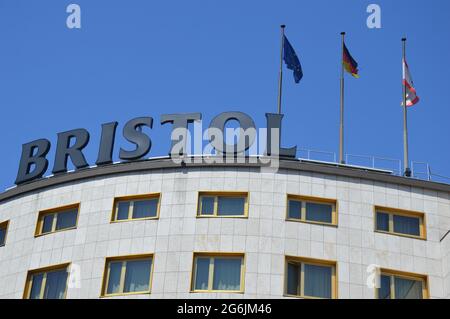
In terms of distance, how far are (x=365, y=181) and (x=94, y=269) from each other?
15343 mm

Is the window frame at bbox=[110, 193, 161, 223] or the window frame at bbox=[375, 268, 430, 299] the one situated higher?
the window frame at bbox=[110, 193, 161, 223]

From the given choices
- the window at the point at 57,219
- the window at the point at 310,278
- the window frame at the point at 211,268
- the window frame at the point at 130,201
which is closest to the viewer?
the window frame at the point at 211,268

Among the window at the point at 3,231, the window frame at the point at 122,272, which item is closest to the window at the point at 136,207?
the window frame at the point at 122,272

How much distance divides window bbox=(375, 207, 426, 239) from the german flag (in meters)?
13.1

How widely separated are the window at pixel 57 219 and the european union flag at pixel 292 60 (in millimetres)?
17104

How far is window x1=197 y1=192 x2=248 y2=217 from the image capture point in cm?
4500

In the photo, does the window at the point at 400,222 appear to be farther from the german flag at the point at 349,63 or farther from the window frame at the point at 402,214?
the german flag at the point at 349,63

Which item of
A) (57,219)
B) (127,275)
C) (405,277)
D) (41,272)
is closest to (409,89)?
(405,277)

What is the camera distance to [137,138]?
160 feet

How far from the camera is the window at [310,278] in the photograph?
42906 millimetres

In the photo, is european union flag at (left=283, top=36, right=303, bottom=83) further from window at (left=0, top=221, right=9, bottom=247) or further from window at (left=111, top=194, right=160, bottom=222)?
window at (left=0, top=221, right=9, bottom=247)

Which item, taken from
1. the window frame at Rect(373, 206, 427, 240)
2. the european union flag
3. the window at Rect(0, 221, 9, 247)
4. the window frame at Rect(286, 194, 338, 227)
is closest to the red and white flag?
the european union flag

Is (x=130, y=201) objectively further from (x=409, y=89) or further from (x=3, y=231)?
(x=409, y=89)
